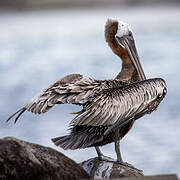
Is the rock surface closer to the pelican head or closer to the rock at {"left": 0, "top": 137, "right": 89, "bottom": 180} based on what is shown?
the rock at {"left": 0, "top": 137, "right": 89, "bottom": 180}

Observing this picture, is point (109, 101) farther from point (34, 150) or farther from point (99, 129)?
point (34, 150)

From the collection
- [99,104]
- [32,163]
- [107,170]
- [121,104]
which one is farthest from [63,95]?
[32,163]


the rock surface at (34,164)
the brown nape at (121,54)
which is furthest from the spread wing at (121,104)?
the rock surface at (34,164)

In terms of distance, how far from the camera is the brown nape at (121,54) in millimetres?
7055

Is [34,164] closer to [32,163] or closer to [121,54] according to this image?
[32,163]

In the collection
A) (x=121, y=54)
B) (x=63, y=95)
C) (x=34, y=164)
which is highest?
(x=121, y=54)

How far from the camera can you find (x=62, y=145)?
645 centimetres

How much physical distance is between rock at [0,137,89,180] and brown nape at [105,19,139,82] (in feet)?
4.87

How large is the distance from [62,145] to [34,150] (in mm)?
713

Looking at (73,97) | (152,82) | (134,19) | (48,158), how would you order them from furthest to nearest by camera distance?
(134,19) < (152,82) < (73,97) < (48,158)

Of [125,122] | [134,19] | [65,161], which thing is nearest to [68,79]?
[125,122]

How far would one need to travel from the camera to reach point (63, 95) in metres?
6.34

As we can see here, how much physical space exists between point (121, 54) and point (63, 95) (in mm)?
1193

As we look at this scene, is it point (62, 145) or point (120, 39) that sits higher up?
point (120, 39)
